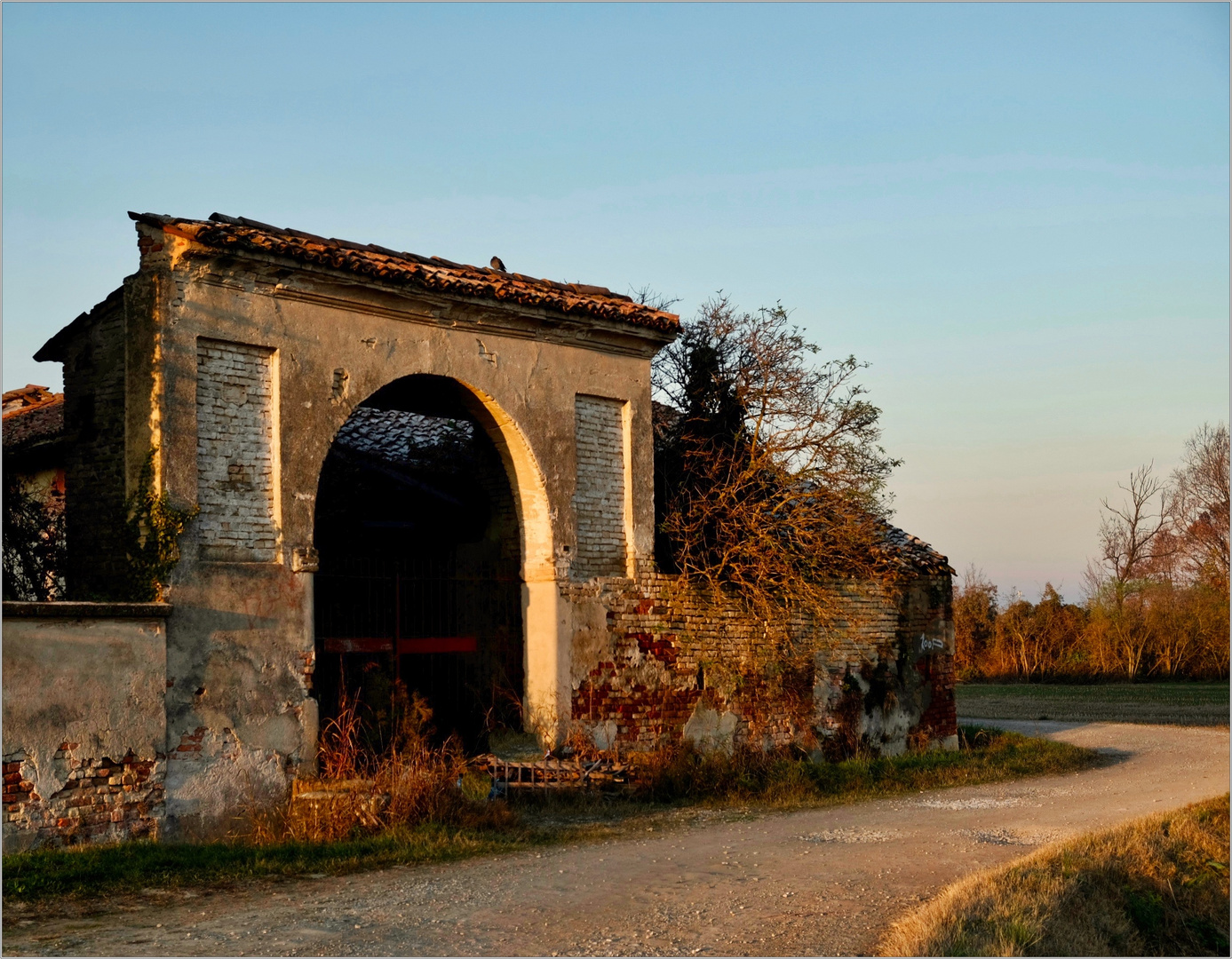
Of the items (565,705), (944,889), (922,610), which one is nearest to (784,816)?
(565,705)

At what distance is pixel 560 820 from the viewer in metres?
10.5

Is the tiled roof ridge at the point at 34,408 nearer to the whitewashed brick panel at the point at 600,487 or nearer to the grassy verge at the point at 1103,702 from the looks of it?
the whitewashed brick panel at the point at 600,487

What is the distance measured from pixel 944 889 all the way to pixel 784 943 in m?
1.66

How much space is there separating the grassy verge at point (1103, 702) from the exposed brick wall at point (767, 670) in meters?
7.38

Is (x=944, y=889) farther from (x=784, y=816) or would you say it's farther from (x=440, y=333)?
(x=440, y=333)

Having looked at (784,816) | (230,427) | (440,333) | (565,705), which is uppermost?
(440,333)

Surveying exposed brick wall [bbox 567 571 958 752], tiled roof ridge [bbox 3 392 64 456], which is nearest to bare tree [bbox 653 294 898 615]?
exposed brick wall [bbox 567 571 958 752]

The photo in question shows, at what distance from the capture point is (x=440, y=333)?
461 inches

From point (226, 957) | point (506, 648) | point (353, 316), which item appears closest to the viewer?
point (226, 957)

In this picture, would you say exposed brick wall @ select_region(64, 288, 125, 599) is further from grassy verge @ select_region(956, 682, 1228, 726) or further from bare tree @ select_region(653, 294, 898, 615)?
grassy verge @ select_region(956, 682, 1228, 726)

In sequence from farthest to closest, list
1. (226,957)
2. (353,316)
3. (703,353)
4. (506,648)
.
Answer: (703,353) → (506,648) → (353,316) → (226,957)

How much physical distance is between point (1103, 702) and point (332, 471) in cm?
1851

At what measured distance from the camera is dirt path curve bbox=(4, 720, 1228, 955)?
20.9ft

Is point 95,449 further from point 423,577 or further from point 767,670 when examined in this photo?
point 767,670
